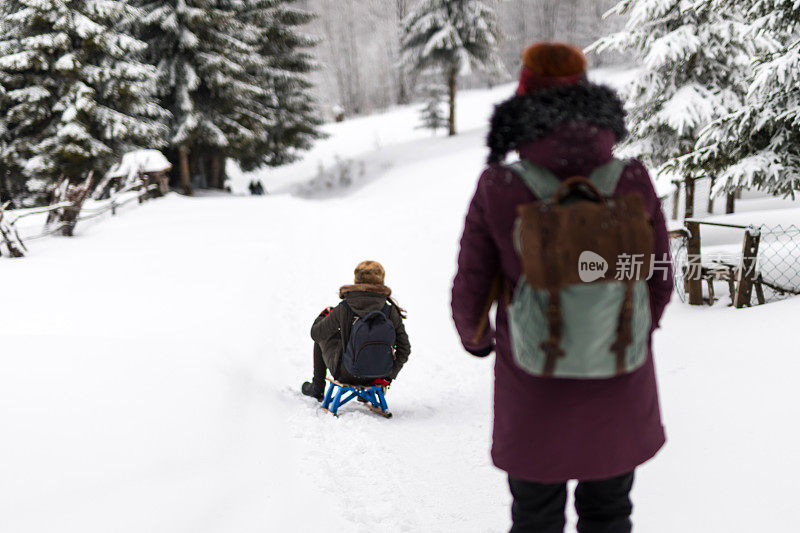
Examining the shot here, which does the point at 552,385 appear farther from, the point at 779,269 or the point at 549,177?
the point at 779,269

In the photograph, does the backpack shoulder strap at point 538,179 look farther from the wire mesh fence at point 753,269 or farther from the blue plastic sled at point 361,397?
the wire mesh fence at point 753,269

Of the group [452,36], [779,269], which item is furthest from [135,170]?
[452,36]

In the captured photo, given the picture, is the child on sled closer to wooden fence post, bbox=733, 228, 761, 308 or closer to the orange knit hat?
the orange knit hat

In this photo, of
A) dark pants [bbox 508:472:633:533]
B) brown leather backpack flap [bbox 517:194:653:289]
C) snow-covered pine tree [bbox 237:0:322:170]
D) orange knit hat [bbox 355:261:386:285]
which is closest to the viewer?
brown leather backpack flap [bbox 517:194:653:289]

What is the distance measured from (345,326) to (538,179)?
10.00 feet

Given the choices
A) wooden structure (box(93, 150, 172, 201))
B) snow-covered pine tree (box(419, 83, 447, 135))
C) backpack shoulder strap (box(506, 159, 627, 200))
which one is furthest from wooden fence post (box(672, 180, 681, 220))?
snow-covered pine tree (box(419, 83, 447, 135))

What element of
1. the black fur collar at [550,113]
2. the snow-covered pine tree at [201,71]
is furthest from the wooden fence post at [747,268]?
the snow-covered pine tree at [201,71]

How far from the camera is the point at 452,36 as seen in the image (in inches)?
965

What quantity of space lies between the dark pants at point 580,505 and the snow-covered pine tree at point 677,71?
851 cm

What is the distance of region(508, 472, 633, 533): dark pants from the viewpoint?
1964 mm

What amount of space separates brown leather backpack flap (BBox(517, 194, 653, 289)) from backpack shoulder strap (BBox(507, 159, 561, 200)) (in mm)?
85

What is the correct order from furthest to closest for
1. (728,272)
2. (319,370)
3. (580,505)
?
(728,272), (319,370), (580,505)

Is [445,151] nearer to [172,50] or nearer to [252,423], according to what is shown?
[172,50]

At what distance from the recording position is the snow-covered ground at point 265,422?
300 cm
